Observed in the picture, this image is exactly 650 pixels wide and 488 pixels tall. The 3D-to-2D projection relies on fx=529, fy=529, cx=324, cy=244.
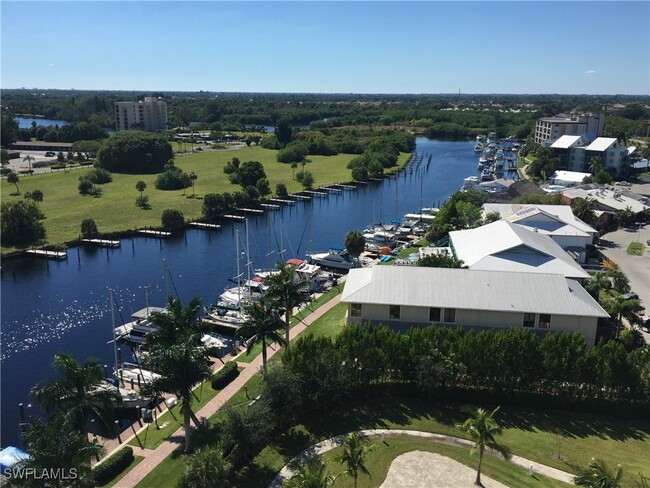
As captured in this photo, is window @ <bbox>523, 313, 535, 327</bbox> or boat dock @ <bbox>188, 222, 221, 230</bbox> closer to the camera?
window @ <bbox>523, 313, 535, 327</bbox>

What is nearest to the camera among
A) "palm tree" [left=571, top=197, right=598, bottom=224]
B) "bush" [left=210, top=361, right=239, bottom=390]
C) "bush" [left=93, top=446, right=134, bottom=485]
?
"bush" [left=93, top=446, right=134, bottom=485]

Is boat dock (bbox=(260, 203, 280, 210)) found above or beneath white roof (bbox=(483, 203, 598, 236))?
beneath

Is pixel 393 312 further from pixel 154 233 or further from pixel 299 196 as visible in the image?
pixel 299 196

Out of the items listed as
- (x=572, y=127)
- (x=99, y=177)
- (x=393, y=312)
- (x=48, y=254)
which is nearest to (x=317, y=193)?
(x=99, y=177)

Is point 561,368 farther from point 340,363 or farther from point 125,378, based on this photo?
point 125,378

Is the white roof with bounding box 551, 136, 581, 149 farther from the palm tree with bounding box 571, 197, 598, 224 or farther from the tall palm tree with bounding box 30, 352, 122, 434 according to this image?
the tall palm tree with bounding box 30, 352, 122, 434

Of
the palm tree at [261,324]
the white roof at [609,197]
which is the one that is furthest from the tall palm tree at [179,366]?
the white roof at [609,197]

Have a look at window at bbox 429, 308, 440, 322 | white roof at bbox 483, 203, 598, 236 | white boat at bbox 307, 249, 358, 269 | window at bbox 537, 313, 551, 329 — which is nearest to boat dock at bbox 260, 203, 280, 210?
white boat at bbox 307, 249, 358, 269

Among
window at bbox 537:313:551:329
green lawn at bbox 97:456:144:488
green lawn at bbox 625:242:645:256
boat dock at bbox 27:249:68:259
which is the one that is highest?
window at bbox 537:313:551:329
